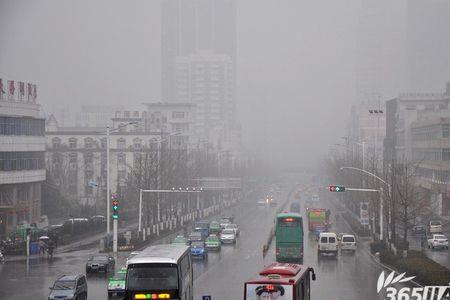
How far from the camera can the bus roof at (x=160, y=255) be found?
86.3 ft

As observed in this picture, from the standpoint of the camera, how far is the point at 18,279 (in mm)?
42719

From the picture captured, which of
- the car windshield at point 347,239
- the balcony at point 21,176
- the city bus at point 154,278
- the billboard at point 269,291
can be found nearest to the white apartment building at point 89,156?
the balcony at point 21,176

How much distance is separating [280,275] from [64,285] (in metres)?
11.2

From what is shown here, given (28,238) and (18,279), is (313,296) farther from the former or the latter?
(28,238)

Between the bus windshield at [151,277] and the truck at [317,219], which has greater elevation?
the bus windshield at [151,277]

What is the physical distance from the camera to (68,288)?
33.2 meters

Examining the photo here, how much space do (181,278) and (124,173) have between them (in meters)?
87.6

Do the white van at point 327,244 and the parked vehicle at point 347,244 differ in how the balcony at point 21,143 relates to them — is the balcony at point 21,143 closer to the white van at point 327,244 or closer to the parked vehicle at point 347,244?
the parked vehicle at point 347,244

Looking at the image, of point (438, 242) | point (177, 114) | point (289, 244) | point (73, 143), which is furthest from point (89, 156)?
point (289, 244)

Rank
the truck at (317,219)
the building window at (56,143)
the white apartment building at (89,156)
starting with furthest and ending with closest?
the building window at (56,143) → the white apartment building at (89,156) → the truck at (317,219)

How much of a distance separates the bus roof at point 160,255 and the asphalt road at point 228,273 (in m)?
6.25

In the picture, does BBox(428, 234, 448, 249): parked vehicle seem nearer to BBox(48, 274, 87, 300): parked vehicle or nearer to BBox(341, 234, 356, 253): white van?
BBox(341, 234, 356, 253): white van

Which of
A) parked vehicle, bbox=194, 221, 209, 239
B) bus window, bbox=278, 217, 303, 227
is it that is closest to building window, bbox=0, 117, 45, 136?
parked vehicle, bbox=194, 221, 209, 239

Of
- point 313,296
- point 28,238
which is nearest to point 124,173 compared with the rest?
point 28,238
